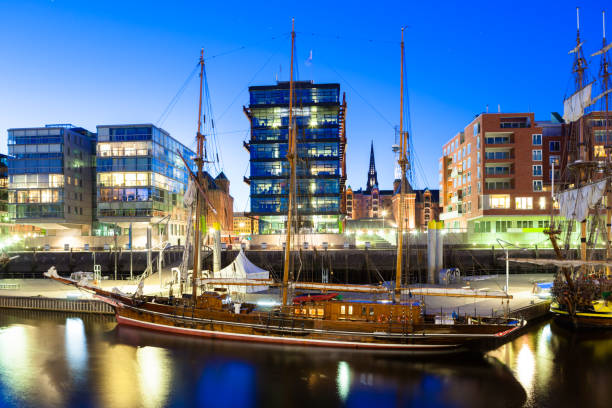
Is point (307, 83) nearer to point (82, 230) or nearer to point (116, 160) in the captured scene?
point (116, 160)

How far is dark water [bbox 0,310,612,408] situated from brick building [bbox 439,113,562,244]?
5131 centimetres

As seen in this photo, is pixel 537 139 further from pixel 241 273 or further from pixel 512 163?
pixel 241 273

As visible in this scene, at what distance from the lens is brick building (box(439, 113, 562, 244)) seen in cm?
7619

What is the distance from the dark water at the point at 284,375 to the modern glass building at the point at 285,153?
59.7 m

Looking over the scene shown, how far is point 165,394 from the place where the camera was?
69.1 ft

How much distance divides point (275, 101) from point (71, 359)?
73304mm

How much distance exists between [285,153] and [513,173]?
4650 centimetres

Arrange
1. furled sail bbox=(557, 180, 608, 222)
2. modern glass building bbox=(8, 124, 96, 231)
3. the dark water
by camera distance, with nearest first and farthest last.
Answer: the dark water → furled sail bbox=(557, 180, 608, 222) → modern glass building bbox=(8, 124, 96, 231)

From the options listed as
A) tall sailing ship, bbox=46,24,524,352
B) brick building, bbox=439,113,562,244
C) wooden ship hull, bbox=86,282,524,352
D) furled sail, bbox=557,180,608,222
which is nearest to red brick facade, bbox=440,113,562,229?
brick building, bbox=439,113,562,244

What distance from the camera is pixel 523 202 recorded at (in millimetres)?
77062

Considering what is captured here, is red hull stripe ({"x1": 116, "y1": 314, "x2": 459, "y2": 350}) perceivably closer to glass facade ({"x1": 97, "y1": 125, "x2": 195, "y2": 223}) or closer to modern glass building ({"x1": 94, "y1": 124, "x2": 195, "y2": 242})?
modern glass building ({"x1": 94, "y1": 124, "x2": 195, "y2": 242})

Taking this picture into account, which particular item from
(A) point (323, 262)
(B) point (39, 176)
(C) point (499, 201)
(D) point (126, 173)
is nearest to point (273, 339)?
(A) point (323, 262)

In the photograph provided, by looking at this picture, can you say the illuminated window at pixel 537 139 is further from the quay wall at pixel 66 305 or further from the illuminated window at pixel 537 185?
the quay wall at pixel 66 305

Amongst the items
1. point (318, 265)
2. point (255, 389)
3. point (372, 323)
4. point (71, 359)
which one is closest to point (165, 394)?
point (255, 389)
